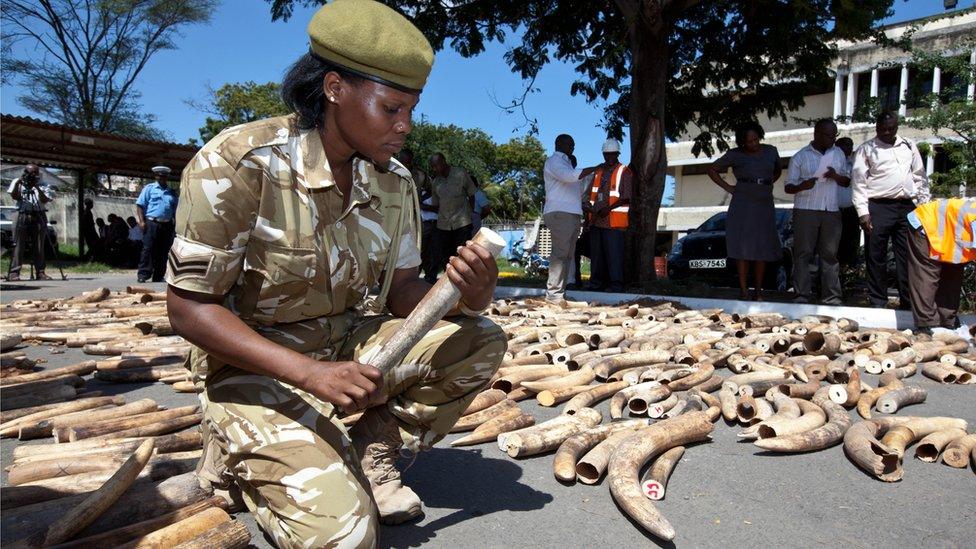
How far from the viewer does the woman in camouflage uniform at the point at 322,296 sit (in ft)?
6.97

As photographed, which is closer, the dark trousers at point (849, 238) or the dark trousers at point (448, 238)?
the dark trousers at point (849, 238)

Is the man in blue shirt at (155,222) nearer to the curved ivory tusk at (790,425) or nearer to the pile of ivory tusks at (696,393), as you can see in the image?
the pile of ivory tusks at (696,393)

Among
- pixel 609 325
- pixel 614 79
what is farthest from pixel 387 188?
pixel 614 79

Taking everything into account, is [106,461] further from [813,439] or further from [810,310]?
[810,310]

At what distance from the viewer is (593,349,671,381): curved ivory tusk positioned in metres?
4.73

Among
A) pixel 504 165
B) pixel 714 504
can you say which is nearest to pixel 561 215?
pixel 714 504

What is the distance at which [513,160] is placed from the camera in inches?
2149

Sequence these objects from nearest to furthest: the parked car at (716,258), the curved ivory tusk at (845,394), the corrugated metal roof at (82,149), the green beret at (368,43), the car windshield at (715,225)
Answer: the green beret at (368,43)
the curved ivory tusk at (845,394)
the parked car at (716,258)
the car windshield at (715,225)
the corrugated metal roof at (82,149)

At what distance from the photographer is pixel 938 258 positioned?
630 centimetres

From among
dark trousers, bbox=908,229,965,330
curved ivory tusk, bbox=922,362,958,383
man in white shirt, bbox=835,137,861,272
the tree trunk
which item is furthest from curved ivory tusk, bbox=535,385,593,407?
man in white shirt, bbox=835,137,861,272

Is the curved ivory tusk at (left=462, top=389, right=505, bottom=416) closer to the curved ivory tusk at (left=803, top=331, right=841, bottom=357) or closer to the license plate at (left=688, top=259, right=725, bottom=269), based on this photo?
the curved ivory tusk at (left=803, top=331, right=841, bottom=357)

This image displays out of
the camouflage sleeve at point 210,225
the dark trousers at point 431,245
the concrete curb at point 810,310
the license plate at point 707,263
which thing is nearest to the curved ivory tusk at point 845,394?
the concrete curb at point 810,310

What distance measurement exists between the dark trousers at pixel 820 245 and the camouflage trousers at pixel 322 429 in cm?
660

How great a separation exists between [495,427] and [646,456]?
79 centimetres
